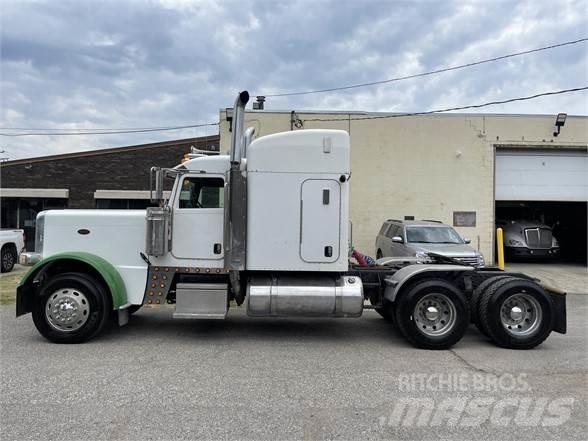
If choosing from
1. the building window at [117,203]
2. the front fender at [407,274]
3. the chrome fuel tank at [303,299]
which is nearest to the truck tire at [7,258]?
the building window at [117,203]

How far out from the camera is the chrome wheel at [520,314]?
21.8ft

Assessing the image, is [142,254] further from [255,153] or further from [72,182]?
[72,182]

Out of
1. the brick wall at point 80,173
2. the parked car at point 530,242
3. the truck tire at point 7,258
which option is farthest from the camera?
the brick wall at point 80,173

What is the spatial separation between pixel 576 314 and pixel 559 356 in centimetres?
374

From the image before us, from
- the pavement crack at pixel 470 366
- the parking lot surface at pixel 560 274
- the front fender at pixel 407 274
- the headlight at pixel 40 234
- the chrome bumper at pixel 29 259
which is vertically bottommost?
the pavement crack at pixel 470 366

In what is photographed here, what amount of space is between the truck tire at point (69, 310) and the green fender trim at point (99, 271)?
6.7 inches

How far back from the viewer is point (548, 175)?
673 inches

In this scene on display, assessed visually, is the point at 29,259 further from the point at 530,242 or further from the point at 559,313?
the point at 530,242

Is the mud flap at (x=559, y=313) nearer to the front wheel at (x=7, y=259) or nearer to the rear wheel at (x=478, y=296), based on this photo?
the rear wheel at (x=478, y=296)

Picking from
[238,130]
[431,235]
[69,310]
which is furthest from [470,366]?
[431,235]

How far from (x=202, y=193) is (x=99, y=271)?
1777 mm

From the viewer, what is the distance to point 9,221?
21.8 meters

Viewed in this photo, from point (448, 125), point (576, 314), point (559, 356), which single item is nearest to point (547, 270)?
point (448, 125)

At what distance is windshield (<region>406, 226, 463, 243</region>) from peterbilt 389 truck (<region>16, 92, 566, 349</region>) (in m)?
5.85
